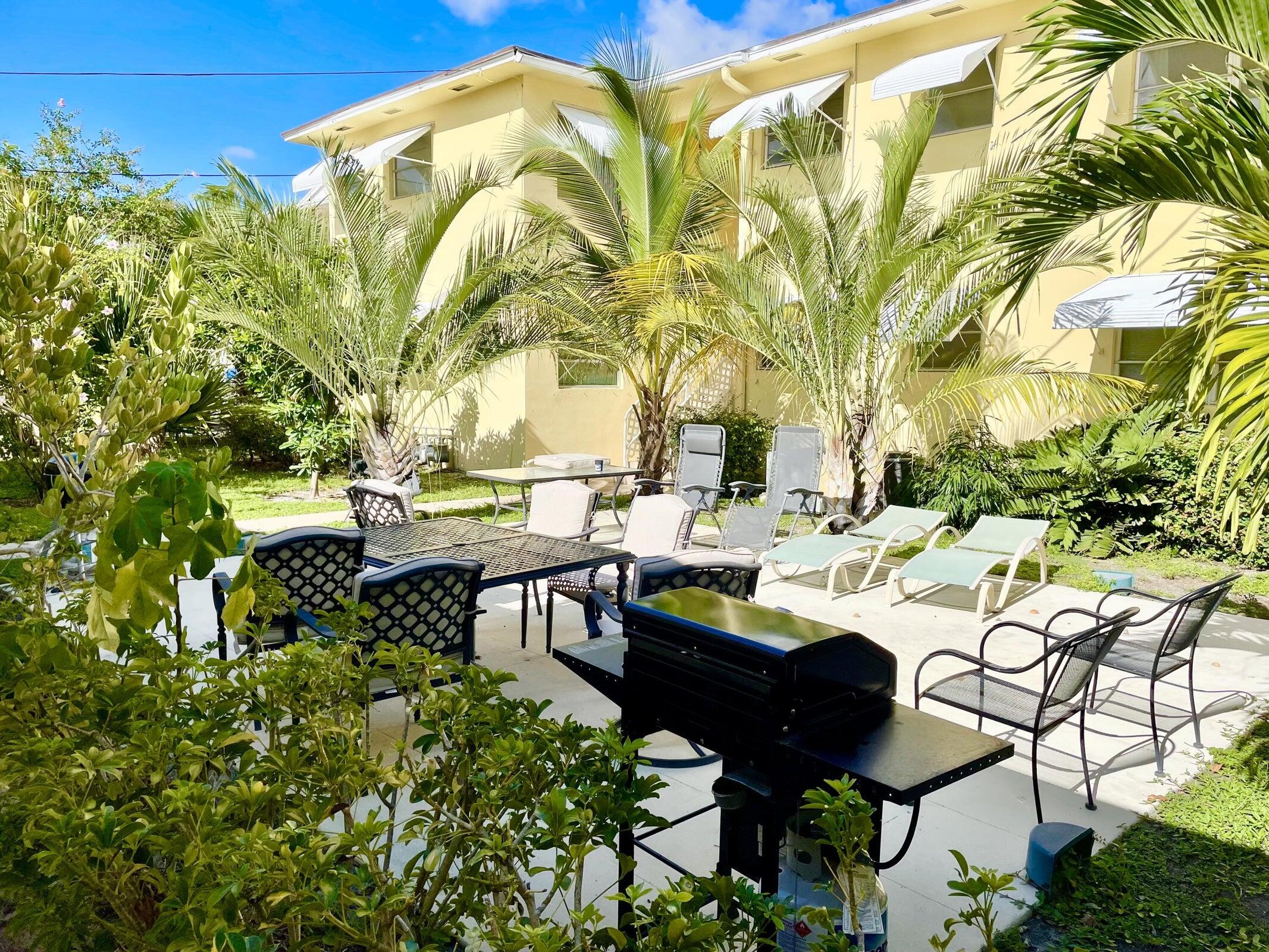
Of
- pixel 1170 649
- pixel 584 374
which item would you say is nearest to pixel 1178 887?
pixel 1170 649

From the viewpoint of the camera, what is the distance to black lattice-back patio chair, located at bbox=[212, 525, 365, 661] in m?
4.68

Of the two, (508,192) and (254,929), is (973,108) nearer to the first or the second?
(508,192)

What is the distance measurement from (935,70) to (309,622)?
404 inches

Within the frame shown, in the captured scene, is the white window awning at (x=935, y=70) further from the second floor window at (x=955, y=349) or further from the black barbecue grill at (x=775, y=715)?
the black barbecue grill at (x=775, y=715)

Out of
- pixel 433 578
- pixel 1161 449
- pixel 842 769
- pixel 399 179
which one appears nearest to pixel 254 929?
pixel 842 769

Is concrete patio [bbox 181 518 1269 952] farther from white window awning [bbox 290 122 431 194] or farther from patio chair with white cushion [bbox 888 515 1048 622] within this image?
white window awning [bbox 290 122 431 194]

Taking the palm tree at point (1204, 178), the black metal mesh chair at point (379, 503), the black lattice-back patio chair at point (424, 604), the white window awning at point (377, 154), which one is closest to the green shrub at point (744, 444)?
the white window awning at point (377, 154)

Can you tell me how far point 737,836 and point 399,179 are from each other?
16.6 meters

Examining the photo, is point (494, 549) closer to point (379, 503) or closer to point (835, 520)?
point (379, 503)

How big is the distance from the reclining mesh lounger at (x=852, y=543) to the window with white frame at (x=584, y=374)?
611cm

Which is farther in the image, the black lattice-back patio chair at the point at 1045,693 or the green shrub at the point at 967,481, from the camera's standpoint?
the green shrub at the point at 967,481

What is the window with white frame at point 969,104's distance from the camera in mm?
12188

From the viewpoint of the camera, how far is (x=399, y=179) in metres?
17.3

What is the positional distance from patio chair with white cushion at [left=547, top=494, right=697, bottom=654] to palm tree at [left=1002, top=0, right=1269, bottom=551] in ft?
8.97
